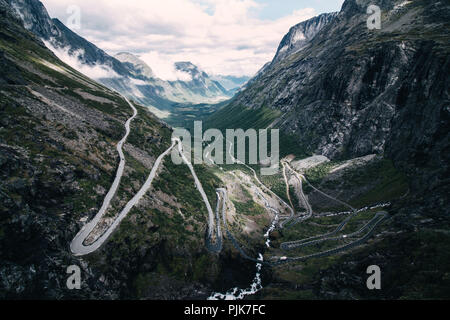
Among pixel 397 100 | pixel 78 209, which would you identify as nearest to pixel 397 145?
pixel 397 100

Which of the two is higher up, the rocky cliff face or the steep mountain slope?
the rocky cliff face

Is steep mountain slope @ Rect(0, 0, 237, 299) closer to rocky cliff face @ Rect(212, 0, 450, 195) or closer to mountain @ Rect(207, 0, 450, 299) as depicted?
mountain @ Rect(207, 0, 450, 299)

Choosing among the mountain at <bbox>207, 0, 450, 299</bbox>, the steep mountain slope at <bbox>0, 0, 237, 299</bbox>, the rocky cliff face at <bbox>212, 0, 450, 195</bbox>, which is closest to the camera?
the steep mountain slope at <bbox>0, 0, 237, 299</bbox>

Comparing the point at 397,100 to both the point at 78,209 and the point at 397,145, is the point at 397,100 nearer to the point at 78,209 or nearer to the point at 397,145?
the point at 397,145

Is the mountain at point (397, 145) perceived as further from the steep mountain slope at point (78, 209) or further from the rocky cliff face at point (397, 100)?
the steep mountain slope at point (78, 209)

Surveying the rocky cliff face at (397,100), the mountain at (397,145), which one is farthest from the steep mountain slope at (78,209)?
A: the rocky cliff face at (397,100)

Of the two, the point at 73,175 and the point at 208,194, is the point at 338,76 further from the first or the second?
the point at 73,175

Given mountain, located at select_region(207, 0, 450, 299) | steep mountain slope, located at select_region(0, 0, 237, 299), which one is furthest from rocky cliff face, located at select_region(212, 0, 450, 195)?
steep mountain slope, located at select_region(0, 0, 237, 299)

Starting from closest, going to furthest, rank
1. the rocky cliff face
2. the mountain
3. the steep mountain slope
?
the steep mountain slope → the mountain → the rocky cliff face

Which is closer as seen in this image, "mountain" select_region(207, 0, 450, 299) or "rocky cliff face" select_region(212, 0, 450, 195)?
"mountain" select_region(207, 0, 450, 299)

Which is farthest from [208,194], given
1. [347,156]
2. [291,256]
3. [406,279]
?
[347,156]
